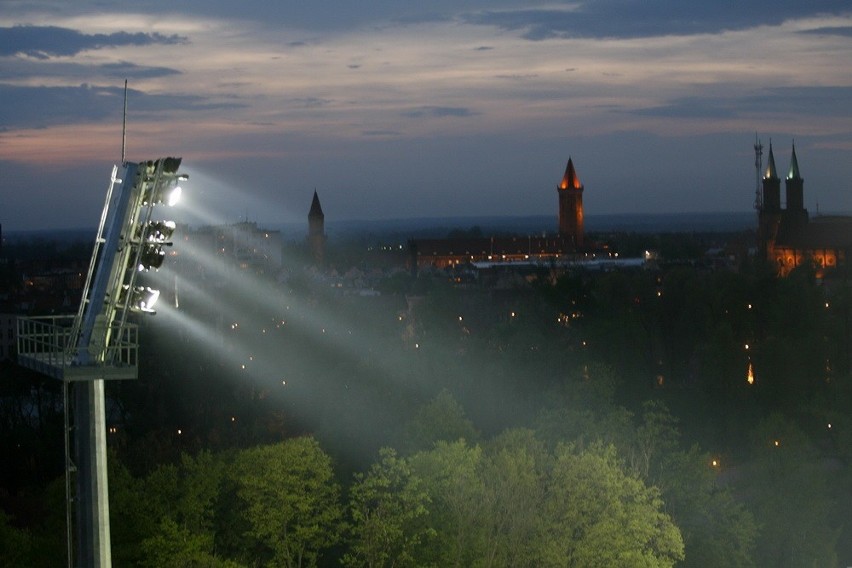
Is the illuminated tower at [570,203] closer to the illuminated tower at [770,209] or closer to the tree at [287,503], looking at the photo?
the illuminated tower at [770,209]

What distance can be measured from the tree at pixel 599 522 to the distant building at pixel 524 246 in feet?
419

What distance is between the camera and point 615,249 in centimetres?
17112

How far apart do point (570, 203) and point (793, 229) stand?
52268 millimetres

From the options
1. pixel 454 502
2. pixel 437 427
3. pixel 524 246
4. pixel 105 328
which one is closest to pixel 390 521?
pixel 454 502

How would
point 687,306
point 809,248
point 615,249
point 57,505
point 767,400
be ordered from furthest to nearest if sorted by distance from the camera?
1. point 615,249
2. point 809,248
3. point 687,306
4. point 767,400
5. point 57,505

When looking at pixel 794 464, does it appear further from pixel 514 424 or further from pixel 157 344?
pixel 157 344

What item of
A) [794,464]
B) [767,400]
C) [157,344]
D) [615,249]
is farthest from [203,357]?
[615,249]

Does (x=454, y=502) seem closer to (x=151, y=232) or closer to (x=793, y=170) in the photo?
A: (x=151, y=232)

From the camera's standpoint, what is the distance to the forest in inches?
896

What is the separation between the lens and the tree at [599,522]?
2208cm

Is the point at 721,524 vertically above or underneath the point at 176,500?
underneath

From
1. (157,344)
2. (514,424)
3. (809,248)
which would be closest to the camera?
(514,424)

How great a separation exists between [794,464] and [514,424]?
798cm

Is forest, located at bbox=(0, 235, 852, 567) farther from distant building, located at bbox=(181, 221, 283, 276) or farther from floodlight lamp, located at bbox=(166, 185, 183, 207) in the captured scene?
floodlight lamp, located at bbox=(166, 185, 183, 207)
